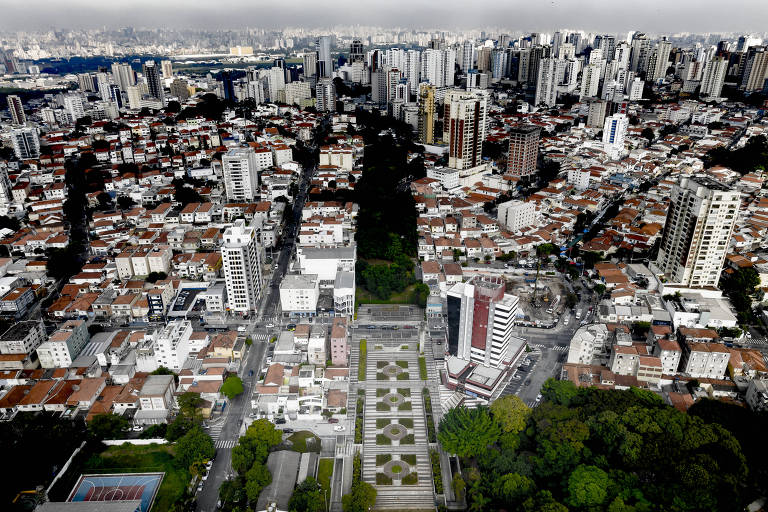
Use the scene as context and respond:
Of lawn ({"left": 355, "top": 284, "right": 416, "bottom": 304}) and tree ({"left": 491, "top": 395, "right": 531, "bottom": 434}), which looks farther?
lawn ({"left": 355, "top": 284, "right": 416, "bottom": 304})

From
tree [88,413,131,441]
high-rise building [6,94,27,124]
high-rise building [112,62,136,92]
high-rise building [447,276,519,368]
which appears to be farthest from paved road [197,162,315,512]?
high-rise building [112,62,136,92]

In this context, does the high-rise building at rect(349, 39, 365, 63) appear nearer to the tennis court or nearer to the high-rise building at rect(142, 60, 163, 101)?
the high-rise building at rect(142, 60, 163, 101)

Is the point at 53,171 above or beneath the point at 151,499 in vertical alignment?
above

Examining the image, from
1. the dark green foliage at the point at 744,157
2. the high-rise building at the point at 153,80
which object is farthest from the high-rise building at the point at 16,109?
the dark green foliage at the point at 744,157

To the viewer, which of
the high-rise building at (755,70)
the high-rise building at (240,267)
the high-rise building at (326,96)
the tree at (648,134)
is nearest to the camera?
the high-rise building at (240,267)

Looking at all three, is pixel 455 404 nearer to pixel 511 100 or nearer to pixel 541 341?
pixel 541 341

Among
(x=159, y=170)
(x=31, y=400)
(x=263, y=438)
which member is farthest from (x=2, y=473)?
(x=159, y=170)

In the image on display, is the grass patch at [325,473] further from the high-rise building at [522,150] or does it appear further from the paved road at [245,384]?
the high-rise building at [522,150]
